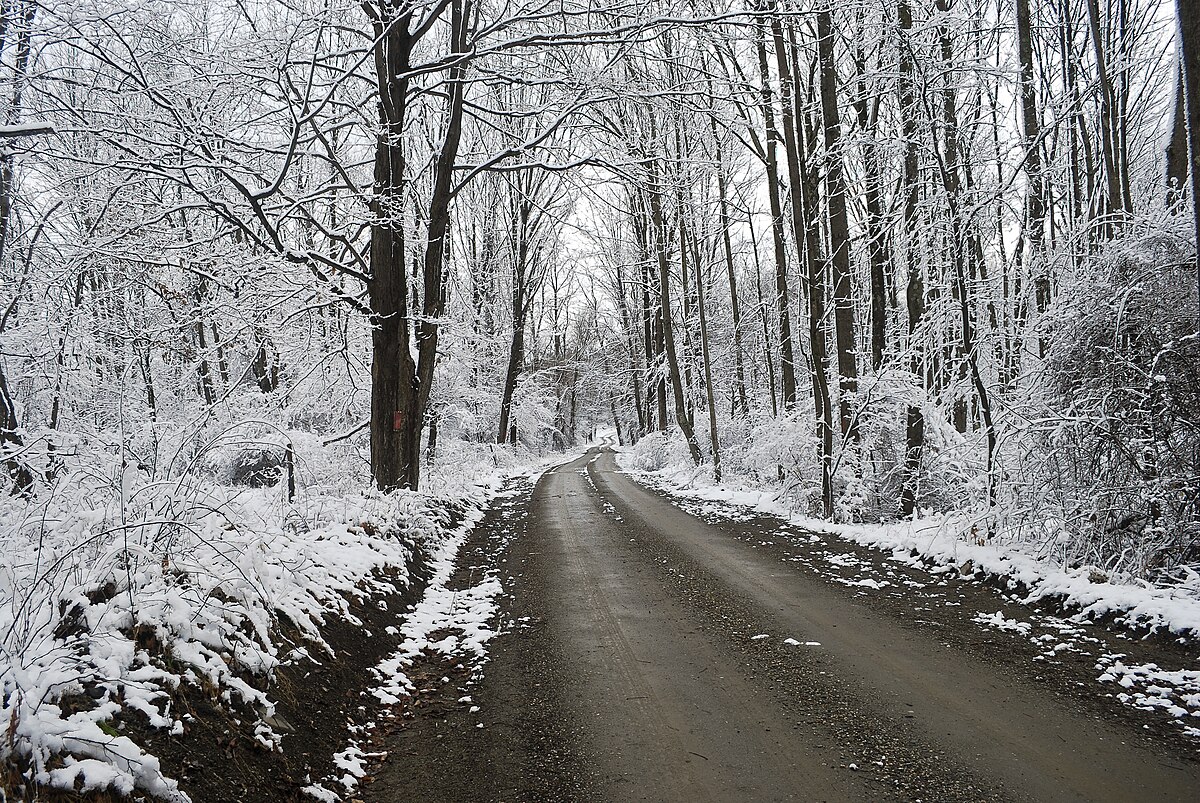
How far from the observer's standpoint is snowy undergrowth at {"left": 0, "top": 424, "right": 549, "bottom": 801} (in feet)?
8.45

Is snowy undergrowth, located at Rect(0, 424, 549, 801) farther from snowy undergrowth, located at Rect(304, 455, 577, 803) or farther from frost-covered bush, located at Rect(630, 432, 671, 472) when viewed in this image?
frost-covered bush, located at Rect(630, 432, 671, 472)

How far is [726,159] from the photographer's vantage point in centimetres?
2011

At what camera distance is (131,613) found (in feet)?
11.2

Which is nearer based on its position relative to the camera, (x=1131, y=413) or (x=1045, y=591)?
(x=1045, y=591)

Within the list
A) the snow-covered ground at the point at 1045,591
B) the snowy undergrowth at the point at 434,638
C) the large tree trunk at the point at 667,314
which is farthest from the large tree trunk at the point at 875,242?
the large tree trunk at the point at 667,314

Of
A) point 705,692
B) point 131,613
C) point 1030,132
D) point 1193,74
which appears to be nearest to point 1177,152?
point 1030,132

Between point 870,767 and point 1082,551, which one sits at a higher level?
point 1082,551

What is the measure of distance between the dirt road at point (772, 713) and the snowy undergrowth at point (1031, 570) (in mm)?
522

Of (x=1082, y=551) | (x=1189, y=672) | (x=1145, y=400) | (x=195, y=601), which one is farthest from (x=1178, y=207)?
(x=195, y=601)

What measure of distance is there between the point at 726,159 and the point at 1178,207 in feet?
49.1

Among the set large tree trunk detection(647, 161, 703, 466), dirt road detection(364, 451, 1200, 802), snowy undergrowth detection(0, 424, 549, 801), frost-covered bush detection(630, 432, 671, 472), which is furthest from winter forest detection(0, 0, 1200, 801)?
frost-covered bush detection(630, 432, 671, 472)

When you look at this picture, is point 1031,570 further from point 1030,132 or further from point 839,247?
point 839,247

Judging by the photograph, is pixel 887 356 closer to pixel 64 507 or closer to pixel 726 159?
pixel 726 159

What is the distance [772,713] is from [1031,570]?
3993mm
